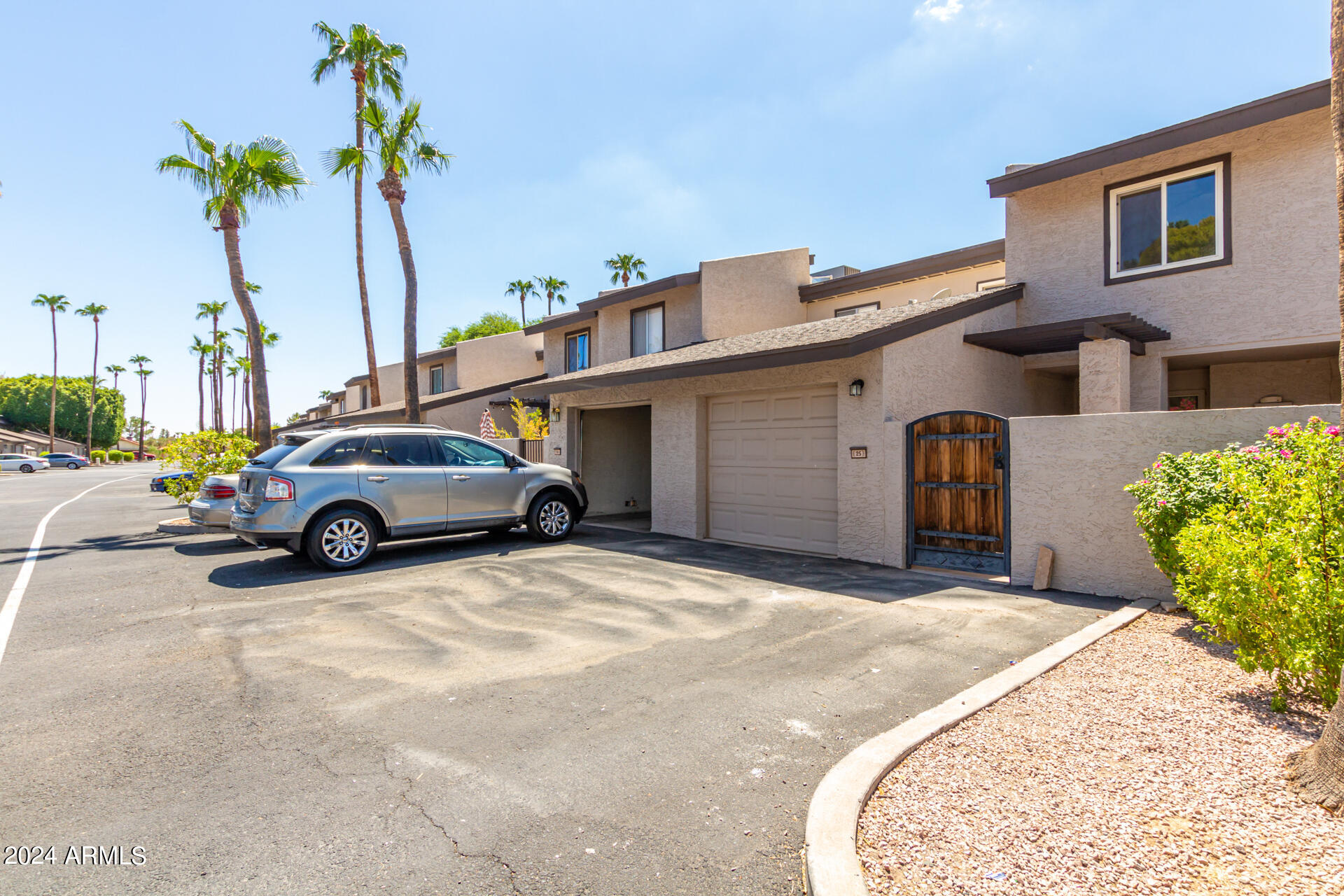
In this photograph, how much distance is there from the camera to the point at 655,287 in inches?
669

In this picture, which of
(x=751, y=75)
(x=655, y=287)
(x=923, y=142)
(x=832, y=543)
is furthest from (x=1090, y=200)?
(x=655, y=287)

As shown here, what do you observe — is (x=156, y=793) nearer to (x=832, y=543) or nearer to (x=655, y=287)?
(x=832, y=543)

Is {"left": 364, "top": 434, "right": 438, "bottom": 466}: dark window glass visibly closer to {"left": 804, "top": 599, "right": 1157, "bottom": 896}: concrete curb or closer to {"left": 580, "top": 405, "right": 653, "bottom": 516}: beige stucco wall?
{"left": 580, "top": 405, "right": 653, "bottom": 516}: beige stucco wall

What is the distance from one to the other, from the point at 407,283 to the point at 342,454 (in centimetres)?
1007

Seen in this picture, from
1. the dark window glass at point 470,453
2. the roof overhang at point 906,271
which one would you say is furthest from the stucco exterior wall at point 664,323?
the dark window glass at point 470,453

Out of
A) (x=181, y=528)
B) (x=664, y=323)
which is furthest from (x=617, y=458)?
(x=181, y=528)

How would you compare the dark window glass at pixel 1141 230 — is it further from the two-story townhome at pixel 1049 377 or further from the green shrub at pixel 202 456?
the green shrub at pixel 202 456

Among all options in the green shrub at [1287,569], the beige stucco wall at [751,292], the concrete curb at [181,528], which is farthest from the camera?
the beige stucco wall at [751,292]

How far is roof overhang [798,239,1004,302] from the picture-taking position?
46.4 feet

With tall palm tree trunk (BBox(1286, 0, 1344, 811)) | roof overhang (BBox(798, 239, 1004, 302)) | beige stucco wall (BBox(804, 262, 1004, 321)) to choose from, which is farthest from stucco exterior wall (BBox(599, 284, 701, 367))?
tall palm tree trunk (BBox(1286, 0, 1344, 811))

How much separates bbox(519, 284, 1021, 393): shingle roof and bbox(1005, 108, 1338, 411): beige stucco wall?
1.11m

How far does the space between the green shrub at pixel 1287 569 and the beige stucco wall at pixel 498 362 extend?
23931mm

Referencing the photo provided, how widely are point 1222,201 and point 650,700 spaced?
11404mm

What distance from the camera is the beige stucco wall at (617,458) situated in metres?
15.1
